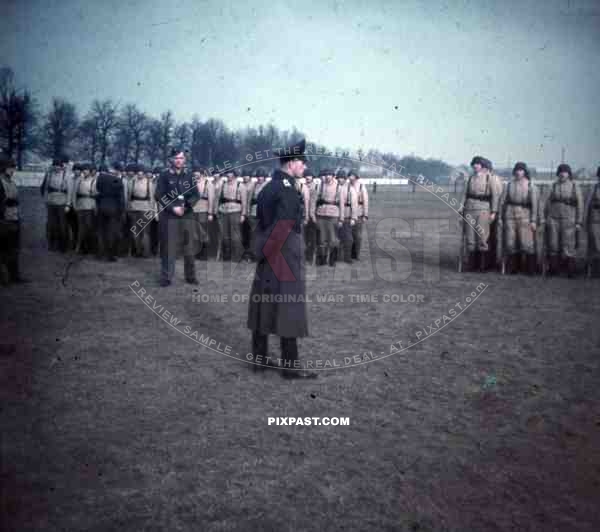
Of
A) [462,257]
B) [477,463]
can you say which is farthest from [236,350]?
[462,257]

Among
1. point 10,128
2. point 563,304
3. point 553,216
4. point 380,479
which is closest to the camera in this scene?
point 380,479

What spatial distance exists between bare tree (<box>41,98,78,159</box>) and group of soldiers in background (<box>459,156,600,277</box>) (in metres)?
24.3

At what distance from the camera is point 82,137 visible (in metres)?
31.8

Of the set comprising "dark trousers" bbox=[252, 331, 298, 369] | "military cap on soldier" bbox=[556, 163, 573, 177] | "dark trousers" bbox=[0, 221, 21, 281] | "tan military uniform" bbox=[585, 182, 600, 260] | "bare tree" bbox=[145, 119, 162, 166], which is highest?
"bare tree" bbox=[145, 119, 162, 166]

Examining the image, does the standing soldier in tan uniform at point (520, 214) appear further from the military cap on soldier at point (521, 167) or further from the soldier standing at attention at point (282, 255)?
the soldier standing at attention at point (282, 255)

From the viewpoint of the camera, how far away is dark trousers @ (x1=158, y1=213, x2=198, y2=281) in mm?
8805

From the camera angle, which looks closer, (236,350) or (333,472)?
(333,472)

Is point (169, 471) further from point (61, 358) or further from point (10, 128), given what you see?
point (10, 128)

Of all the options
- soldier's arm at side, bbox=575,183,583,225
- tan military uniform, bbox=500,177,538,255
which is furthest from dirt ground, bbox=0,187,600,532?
soldier's arm at side, bbox=575,183,583,225

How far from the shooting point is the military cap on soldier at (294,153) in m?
4.71

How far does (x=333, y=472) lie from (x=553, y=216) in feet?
28.1

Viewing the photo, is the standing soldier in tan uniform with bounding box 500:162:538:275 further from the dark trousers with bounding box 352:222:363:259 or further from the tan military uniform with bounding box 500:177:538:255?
the dark trousers with bounding box 352:222:363:259

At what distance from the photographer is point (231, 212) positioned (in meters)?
12.1

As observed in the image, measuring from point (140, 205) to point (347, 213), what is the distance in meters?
4.39
